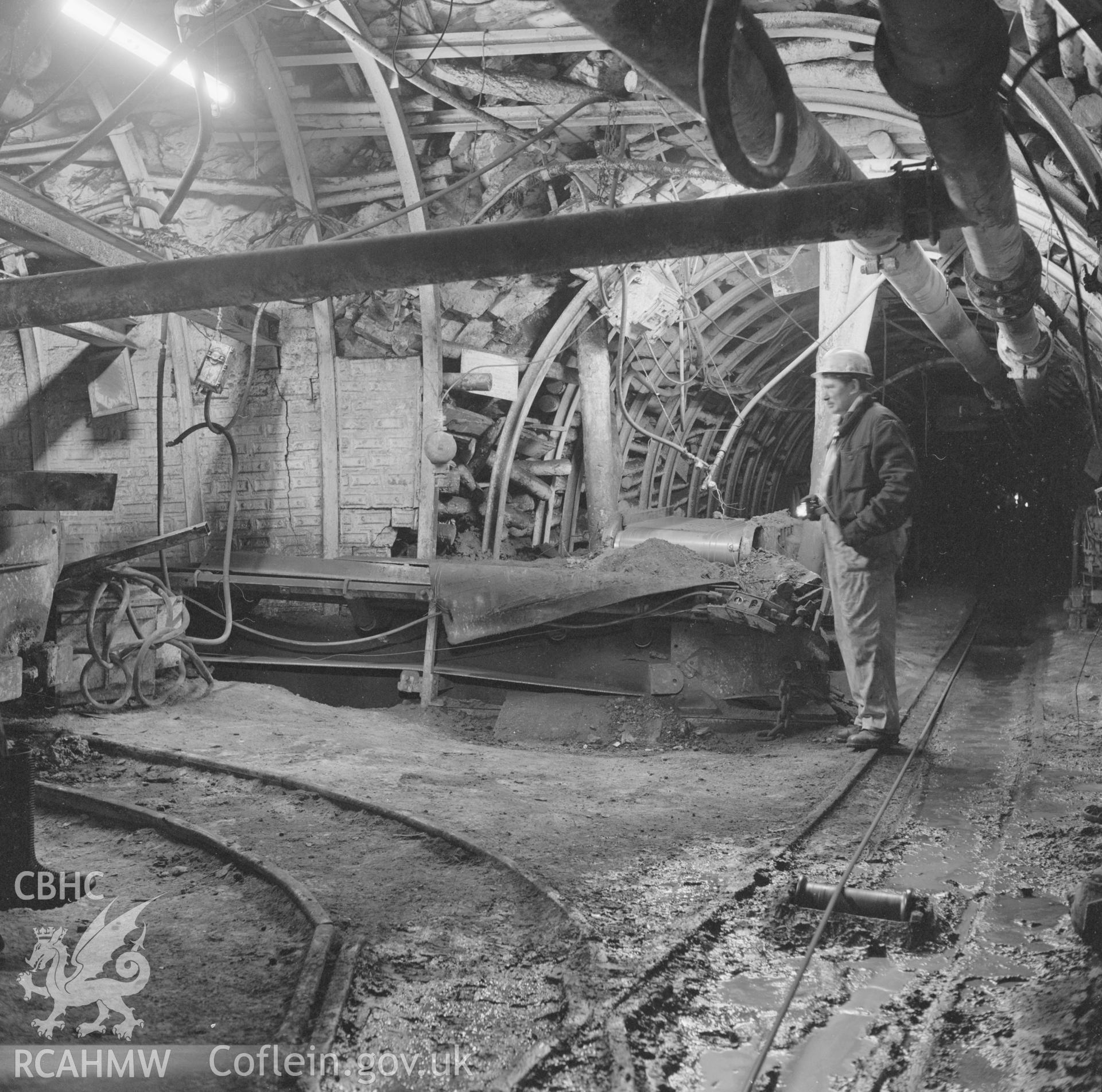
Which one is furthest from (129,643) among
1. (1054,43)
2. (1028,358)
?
(1028,358)

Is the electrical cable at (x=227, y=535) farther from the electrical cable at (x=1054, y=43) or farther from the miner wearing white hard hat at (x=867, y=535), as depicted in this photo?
the electrical cable at (x=1054, y=43)

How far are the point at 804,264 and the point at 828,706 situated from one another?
3.95m

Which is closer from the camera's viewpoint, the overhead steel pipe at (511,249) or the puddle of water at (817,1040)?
the puddle of water at (817,1040)

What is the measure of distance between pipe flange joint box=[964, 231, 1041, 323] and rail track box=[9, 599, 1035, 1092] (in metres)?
3.02

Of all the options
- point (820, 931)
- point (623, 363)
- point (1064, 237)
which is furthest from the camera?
point (623, 363)

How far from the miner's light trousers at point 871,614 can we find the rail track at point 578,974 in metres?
1.36

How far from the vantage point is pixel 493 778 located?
5125 millimetres

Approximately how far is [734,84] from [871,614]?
322 cm

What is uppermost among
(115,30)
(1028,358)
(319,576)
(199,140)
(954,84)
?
(115,30)

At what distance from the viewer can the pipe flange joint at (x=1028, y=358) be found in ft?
24.4

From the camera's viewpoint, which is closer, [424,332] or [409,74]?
[409,74]

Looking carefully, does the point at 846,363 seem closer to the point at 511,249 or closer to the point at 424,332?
the point at 511,249

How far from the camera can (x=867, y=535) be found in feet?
17.1

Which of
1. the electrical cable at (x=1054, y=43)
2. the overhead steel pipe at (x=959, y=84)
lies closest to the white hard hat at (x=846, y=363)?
the overhead steel pipe at (x=959, y=84)
